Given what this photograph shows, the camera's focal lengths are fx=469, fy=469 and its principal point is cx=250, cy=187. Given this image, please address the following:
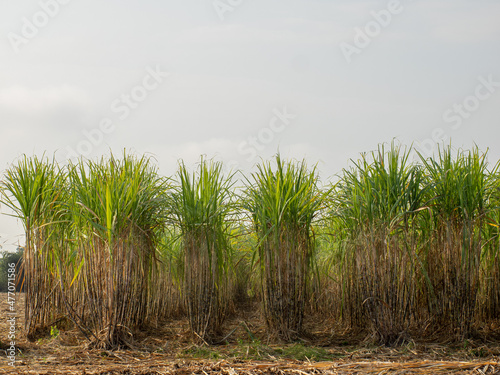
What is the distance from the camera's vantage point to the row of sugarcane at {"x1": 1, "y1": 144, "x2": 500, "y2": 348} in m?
5.43

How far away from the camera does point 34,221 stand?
6.32 m

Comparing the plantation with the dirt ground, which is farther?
the plantation

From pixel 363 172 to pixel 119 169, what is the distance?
308cm

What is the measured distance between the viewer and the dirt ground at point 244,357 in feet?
14.4

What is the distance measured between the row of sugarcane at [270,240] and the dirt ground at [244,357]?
0.85 ft

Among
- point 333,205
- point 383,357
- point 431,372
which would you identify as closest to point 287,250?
point 333,205

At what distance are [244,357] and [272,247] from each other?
1.40 metres

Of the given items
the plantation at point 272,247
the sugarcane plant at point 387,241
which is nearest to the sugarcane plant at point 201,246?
the plantation at point 272,247

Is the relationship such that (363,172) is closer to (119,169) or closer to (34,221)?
(119,169)

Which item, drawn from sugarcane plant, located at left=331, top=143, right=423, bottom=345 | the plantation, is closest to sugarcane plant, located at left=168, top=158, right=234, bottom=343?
the plantation

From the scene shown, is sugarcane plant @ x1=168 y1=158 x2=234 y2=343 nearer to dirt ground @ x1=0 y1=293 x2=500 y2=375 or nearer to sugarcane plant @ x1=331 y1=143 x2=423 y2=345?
dirt ground @ x1=0 y1=293 x2=500 y2=375

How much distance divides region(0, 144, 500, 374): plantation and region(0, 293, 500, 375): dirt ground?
8 centimetres

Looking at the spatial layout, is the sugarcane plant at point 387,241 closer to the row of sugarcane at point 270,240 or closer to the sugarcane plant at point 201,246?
the row of sugarcane at point 270,240

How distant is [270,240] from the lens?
5816mm
